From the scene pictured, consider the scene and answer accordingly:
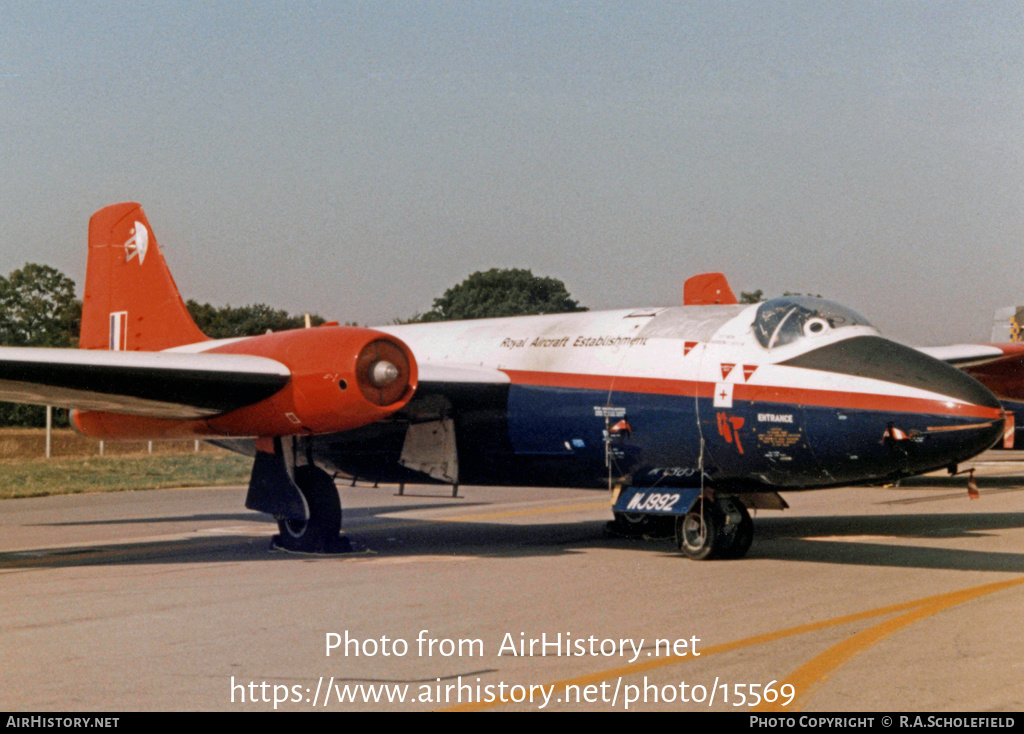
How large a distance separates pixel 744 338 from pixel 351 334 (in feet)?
14.0

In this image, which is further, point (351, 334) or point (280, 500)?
point (280, 500)

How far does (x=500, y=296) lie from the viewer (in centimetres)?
5231

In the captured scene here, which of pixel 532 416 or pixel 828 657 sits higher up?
pixel 532 416

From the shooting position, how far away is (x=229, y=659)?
700 cm

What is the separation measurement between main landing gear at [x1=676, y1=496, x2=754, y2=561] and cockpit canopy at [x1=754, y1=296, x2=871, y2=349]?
2003 millimetres

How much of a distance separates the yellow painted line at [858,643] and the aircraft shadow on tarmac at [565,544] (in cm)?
202

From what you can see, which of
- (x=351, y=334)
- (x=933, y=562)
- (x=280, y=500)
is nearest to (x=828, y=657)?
(x=933, y=562)

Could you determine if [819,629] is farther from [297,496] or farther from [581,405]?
[297,496]

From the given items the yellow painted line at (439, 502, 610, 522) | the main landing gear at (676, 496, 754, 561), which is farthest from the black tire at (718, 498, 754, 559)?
the yellow painted line at (439, 502, 610, 522)

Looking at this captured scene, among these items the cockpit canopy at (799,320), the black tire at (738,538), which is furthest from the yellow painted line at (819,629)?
the cockpit canopy at (799,320)

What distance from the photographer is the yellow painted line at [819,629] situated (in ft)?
20.5

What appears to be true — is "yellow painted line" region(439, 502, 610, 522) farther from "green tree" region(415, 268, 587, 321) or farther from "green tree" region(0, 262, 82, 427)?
"green tree" region(0, 262, 82, 427)

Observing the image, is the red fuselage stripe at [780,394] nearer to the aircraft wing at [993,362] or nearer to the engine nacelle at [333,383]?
the engine nacelle at [333,383]

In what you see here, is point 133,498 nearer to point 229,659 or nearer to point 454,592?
point 454,592
